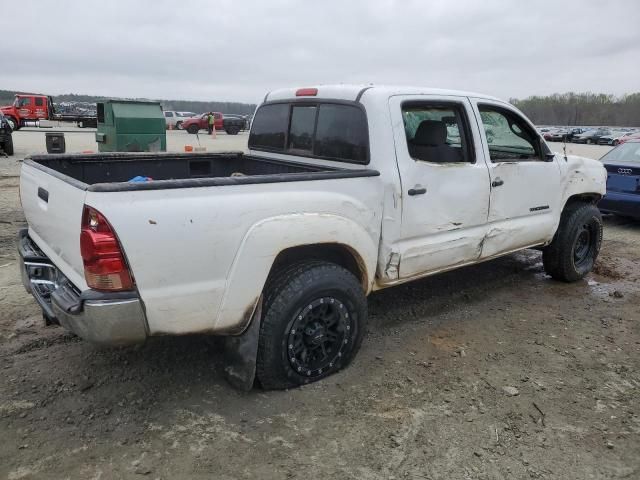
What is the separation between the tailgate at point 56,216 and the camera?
2.65 meters

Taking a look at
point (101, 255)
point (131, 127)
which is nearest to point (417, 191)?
point (101, 255)

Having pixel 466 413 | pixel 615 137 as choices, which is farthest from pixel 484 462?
pixel 615 137

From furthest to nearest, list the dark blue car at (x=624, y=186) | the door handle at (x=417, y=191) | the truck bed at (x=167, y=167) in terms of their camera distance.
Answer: the dark blue car at (x=624, y=186) → the truck bed at (x=167, y=167) → the door handle at (x=417, y=191)

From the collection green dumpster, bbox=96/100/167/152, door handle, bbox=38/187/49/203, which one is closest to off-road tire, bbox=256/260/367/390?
door handle, bbox=38/187/49/203

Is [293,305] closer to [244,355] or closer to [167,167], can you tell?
[244,355]

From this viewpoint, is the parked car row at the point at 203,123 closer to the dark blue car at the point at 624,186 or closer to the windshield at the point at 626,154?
the windshield at the point at 626,154

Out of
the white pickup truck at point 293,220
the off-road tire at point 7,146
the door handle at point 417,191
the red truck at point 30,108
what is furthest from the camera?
the red truck at point 30,108

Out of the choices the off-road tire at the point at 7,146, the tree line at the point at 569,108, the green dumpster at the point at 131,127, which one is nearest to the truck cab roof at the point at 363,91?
the green dumpster at the point at 131,127

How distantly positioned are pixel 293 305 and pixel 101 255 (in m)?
1.12

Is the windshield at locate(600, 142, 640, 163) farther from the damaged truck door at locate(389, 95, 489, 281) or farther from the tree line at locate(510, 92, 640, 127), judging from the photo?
the tree line at locate(510, 92, 640, 127)

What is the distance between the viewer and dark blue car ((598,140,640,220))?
8164 millimetres

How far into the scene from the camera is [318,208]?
3141 millimetres

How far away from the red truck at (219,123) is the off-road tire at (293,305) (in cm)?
3683

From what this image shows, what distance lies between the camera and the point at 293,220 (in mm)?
3025
